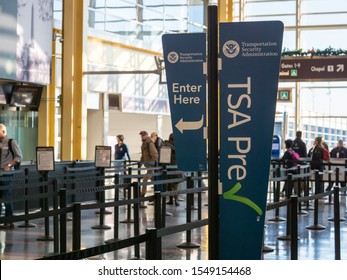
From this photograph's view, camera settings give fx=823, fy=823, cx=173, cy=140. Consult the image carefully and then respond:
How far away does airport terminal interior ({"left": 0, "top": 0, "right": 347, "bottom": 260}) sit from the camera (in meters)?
12.7

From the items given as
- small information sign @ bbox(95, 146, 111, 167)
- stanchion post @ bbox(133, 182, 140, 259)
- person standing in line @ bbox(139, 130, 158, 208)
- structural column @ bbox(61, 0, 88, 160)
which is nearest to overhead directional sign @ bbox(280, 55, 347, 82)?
person standing in line @ bbox(139, 130, 158, 208)

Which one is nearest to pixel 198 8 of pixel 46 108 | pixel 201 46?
pixel 46 108

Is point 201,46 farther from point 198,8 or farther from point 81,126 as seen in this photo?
point 198,8

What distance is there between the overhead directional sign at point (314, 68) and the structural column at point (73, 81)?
18.8ft

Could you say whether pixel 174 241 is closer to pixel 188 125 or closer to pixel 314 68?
pixel 188 125

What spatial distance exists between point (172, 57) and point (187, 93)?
0.37 m

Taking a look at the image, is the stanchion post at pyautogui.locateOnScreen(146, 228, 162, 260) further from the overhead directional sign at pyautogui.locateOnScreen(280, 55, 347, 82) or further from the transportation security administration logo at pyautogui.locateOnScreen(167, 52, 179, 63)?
the overhead directional sign at pyautogui.locateOnScreen(280, 55, 347, 82)

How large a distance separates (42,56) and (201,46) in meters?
15.0

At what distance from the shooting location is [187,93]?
717 centimetres

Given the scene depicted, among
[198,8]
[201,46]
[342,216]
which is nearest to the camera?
[201,46]

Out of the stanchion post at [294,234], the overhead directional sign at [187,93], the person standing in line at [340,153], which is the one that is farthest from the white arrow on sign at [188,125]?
the person standing in line at [340,153]

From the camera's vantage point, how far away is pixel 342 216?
52.7 feet

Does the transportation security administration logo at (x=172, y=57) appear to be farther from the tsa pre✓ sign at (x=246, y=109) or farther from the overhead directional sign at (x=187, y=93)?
the tsa pre✓ sign at (x=246, y=109)

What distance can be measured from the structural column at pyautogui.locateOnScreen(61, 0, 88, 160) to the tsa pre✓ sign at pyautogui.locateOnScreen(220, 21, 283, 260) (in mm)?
16553
